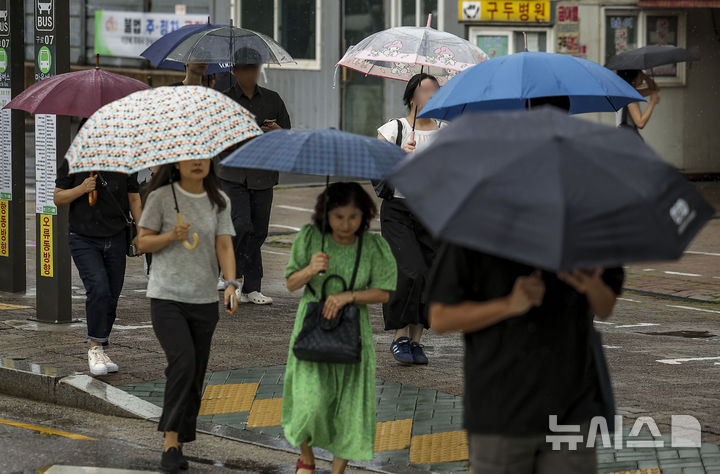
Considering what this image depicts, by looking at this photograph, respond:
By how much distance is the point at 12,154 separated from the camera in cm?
1116

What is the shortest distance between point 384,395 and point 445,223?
4163 millimetres

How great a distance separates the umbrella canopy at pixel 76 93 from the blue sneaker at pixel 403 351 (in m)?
2.43

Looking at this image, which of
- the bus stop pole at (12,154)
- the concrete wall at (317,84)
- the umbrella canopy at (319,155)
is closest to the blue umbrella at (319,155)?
the umbrella canopy at (319,155)

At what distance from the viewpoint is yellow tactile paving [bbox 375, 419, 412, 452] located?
6.54 meters

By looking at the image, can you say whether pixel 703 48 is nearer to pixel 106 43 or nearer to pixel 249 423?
pixel 106 43

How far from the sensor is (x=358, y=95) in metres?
24.6

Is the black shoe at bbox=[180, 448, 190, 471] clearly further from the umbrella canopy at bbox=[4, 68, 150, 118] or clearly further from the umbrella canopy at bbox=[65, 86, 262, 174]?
the umbrella canopy at bbox=[4, 68, 150, 118]

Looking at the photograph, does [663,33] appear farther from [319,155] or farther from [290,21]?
[319,155]

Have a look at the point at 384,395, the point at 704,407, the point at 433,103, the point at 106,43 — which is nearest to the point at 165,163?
the point at 433,103

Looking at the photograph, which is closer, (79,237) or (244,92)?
(79,237)

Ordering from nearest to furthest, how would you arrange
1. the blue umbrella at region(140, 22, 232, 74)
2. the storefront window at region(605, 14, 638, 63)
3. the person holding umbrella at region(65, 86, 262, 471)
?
the person holding umbrella at region(65, 86, 262, 471) < the blue umbrella at region(140, 22, 232, 74) < the storefront window at region(605, 14, 638, 63)

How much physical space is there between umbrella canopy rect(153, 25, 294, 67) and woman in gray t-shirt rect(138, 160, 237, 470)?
399cm

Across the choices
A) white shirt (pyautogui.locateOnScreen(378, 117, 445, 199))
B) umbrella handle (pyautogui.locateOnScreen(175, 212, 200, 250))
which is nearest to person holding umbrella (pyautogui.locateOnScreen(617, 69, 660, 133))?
white shirt (pyautogui.locateOnScreen(378, 117, 445, 199))

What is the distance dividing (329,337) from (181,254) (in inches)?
40.4
